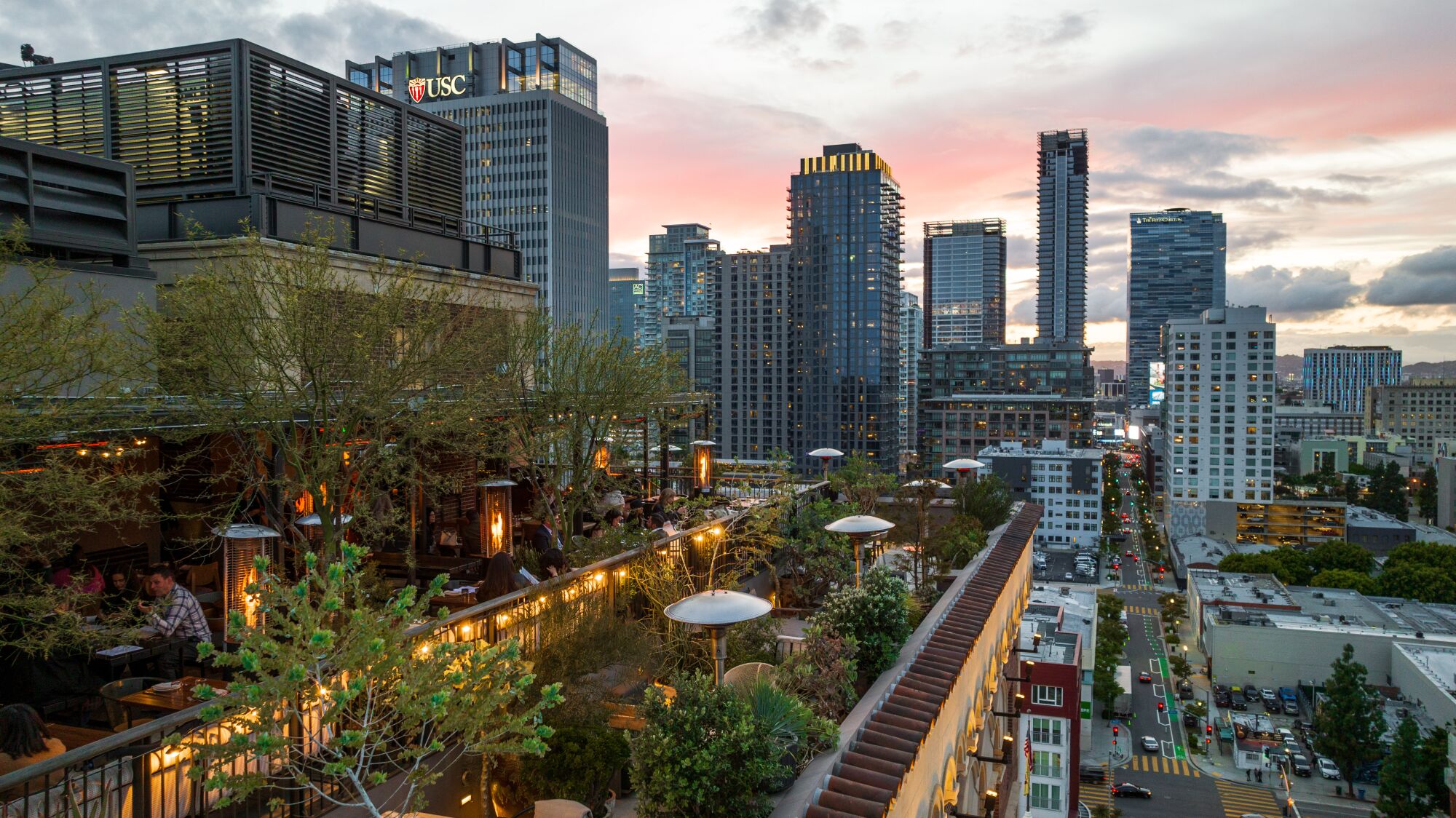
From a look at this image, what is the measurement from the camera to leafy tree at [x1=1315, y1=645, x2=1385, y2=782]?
47.3m

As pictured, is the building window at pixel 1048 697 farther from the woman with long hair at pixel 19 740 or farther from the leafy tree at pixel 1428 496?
the leafy tree at pixel 1428 496

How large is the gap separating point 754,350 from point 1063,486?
161 ft

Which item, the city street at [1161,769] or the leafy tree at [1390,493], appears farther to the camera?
the leafy tree at [1390,493]

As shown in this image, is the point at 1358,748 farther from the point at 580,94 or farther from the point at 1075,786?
the point at 580,94

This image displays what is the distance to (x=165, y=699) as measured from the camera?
20.7 feet

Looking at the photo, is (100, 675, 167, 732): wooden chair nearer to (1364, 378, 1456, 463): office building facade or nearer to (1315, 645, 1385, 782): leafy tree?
(1315, 645, 1385, 782): leafy tree

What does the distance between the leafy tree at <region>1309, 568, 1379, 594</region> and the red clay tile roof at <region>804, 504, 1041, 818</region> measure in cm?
7419

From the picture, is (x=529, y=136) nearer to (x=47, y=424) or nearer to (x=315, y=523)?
(x=315, y=523)

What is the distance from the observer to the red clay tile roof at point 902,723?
6.00 meters

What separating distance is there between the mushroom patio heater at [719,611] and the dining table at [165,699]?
351 centimetres

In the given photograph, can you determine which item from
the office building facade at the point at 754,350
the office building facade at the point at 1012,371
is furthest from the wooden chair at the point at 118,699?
the office building facade at the point at 1012,371

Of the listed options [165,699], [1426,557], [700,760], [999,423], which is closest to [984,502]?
[700,760]

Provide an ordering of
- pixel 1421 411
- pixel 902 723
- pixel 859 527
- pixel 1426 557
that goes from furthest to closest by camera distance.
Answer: pixel 1421 411, pixel 1426 557, pixel 859 527, pixel 902 723

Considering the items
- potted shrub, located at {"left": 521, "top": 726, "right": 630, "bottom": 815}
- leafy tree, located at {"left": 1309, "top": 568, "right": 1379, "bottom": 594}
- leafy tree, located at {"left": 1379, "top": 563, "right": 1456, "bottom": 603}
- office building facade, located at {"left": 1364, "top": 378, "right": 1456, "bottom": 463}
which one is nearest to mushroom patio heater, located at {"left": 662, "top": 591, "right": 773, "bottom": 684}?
potted shrub, located at {"left": 521, "top": 726, "right": 630, "bottom": 815}
